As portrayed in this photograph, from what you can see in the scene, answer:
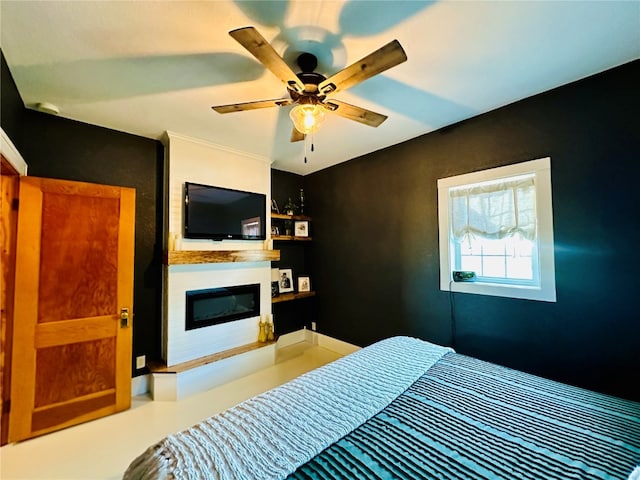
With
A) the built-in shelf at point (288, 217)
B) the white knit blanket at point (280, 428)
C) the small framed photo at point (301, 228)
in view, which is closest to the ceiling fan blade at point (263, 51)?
the white knit blanket at point (280, 428)

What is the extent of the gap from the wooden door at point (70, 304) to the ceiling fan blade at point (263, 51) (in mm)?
1982

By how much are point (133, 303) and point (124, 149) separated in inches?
62.9

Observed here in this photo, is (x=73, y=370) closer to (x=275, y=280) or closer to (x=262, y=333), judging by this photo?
(x=262, y=333)

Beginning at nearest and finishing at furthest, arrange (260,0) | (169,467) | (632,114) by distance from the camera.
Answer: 1. (169,467)
2. (260,0)
3. (632,114)

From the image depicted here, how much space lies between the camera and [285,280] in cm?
410

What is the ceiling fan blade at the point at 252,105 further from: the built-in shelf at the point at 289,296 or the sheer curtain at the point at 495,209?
the built-in shelf at the point at 289,296

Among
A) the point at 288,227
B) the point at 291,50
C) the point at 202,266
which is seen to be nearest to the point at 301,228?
the point at 288,227

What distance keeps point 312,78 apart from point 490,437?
210 centimetres

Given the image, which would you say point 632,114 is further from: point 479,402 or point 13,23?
point 13,23

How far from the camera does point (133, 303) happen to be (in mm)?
2734

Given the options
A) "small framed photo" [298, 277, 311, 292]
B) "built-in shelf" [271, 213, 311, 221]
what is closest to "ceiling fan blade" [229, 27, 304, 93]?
"built-in shelf" [271, 213, 311, 221]

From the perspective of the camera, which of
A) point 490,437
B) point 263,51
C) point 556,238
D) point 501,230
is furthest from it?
point 501,230

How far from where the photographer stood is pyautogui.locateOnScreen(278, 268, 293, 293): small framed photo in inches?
159

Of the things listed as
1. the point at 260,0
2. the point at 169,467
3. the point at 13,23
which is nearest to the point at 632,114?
the point at 260,0
